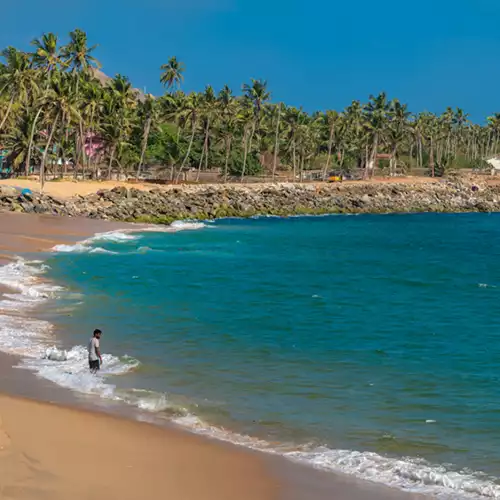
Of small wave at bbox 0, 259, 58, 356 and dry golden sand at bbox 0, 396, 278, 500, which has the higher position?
small wave at bbox 0, 259, 58, 356

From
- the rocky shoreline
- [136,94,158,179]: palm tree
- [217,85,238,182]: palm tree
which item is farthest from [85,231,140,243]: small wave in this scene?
[217,85,238,182]: palm tree

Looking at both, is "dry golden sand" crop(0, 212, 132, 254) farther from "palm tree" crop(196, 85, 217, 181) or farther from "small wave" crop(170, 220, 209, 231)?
"palm tree" crop(196, 85, 217, 181)

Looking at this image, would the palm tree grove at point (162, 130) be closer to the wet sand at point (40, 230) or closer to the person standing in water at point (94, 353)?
the wet sand at point (40, 230)

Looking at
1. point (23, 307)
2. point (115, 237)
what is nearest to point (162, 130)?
point (115, 237)

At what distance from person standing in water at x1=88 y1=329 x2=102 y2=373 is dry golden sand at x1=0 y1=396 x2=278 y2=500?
267cm

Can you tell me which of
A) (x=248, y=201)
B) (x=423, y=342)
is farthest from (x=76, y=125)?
(x=423, y=342)

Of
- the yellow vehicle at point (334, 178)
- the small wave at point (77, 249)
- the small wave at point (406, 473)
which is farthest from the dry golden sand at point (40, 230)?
the yellow vehicle at point (334, 178)

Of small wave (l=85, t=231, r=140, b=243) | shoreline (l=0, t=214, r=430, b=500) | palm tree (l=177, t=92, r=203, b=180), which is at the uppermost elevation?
palm tree (l=177, t=92, r=203, b=180)

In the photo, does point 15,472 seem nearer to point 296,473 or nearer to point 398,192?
point 296,473

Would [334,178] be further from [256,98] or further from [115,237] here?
[115,237]

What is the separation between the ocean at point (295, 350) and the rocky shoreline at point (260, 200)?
73.7 feet

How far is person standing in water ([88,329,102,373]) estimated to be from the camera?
14.4 metres

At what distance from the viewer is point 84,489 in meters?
8.48

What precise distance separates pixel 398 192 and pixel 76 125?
4392 cm
